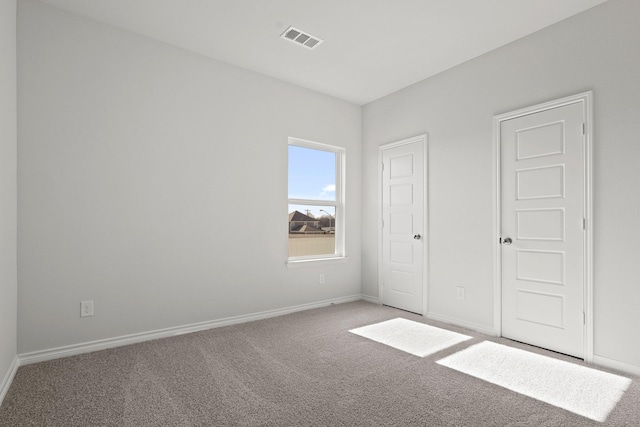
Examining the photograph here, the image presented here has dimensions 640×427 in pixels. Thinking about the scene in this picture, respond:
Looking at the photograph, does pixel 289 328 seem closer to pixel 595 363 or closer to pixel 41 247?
pixel 41 247

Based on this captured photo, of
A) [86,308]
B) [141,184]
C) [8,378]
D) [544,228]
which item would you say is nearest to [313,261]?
[141,184]

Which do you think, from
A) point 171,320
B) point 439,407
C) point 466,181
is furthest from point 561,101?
point 171,320

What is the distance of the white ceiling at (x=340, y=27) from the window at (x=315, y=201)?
1069 mm

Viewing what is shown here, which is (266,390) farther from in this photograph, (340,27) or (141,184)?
(340,27)

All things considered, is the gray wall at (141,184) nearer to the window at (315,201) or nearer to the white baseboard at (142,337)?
the white baseboard at (142,337)

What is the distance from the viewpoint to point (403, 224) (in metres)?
4.21

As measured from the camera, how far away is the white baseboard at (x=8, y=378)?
6.75 ft

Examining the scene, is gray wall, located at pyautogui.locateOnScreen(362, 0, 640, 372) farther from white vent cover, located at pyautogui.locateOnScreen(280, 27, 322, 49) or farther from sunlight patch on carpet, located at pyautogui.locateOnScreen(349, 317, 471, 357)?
white vent cover, located at pyautogui.locateOnScreen(280, 27, 322, 49)

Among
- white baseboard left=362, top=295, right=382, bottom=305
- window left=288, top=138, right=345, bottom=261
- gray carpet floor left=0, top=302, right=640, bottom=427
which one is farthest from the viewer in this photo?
white baseboard left=362, top=295, right=382, bottom=305

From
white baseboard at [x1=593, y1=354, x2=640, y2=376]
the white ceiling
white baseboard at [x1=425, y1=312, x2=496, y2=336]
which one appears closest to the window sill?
white baseboard at [x1=425, y1=312, x2=496, y2=336]

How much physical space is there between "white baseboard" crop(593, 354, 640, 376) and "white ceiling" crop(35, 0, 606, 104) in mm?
2774

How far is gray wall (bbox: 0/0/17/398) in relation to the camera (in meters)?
2.11

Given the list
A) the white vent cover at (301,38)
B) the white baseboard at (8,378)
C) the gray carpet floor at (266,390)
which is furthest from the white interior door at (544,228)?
the white baseboard at (8,378)

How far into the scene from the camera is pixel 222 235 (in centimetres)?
353
